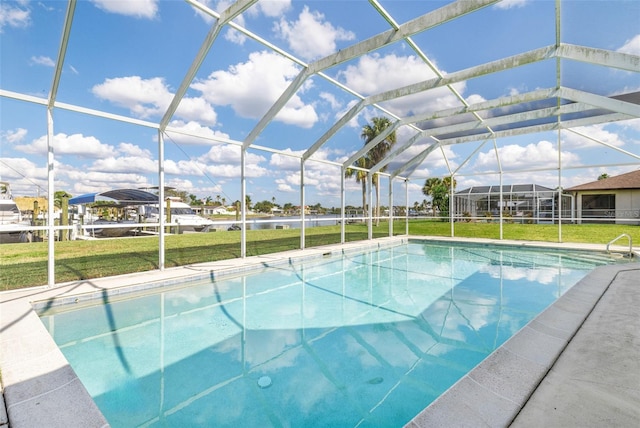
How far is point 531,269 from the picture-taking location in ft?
23.7

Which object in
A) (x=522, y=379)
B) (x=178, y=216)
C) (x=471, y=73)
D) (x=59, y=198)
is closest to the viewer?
(x=522, y=379)

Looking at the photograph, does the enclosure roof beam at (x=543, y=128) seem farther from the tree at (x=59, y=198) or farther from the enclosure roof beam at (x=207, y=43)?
the tree at (x=59, y=198)

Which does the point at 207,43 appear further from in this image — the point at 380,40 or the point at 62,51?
the point at 380,40

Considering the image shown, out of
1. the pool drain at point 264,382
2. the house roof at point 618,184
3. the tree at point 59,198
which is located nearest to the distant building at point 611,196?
the house roof at point 618,184

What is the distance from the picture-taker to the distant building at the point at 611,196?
17422mm

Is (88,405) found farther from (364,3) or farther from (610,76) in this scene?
(610,76)

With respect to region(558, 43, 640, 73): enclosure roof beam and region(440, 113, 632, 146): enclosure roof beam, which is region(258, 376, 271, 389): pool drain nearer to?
region(558, 43, 640, 73): enclosure roof beam

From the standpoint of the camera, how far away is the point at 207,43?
4.32m

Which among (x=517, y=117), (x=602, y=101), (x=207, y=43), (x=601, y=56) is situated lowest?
(x=602, y=101)

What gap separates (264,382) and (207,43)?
4.36m

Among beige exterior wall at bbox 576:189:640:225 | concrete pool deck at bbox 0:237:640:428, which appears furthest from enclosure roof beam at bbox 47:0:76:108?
beige exterior wall at bbox 576:189:640:225

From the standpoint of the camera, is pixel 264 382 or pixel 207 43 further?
pixel 207 43

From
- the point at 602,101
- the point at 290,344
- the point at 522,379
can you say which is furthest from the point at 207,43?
the point at 602,101

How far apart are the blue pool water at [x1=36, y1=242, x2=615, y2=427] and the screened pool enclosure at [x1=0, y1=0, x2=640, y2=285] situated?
1.83 m
